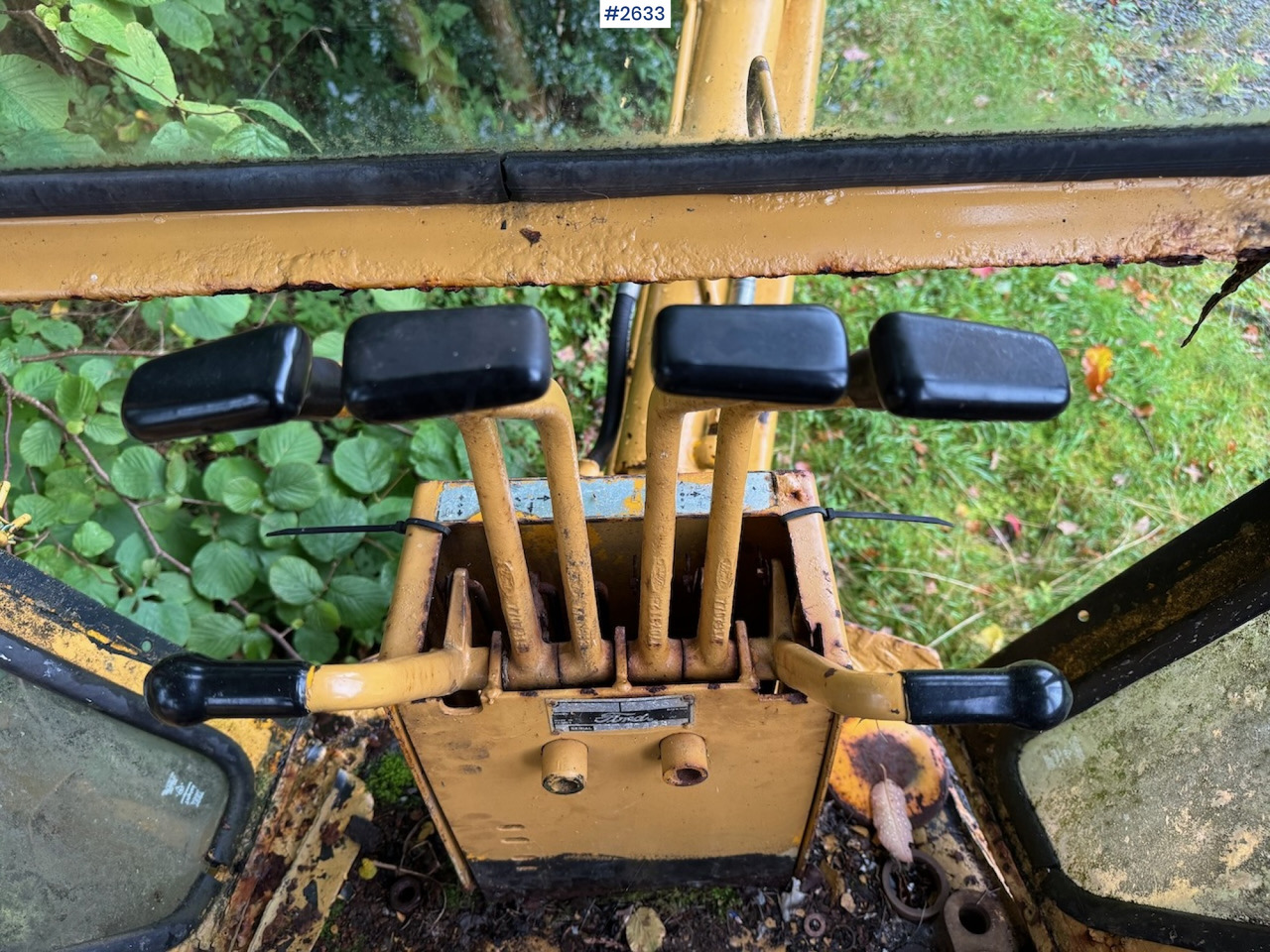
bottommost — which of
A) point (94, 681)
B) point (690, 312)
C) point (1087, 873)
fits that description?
point (1087, 873)

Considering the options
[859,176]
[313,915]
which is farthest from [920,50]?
[313,915]

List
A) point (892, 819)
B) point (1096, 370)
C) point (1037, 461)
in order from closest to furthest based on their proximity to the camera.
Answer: point (892, 819) → point (1037, 461) → point (1096, 370)

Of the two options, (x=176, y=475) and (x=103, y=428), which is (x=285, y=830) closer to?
(x=176, y=475)

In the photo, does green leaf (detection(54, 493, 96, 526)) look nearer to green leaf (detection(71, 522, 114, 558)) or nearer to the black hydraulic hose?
green leaf (detection(71, 522, 114, 558))

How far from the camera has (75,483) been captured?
179 centimetres

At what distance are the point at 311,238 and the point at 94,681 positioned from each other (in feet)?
2.51

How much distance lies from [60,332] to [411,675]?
1.52 meters

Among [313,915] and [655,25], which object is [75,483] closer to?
[313,915]

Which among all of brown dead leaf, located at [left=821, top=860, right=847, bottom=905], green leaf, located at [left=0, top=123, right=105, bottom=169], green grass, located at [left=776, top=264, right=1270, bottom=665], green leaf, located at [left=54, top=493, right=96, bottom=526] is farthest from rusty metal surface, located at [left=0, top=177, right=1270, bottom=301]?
green grass, located at [left=776, top=264, right=1270, bottom=665]

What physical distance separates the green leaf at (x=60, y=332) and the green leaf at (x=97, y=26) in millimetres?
1040

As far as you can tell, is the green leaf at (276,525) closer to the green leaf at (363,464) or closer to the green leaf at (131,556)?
the green leaf at (363,464)

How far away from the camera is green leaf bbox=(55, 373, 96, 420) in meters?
1.71

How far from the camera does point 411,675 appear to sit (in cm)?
81

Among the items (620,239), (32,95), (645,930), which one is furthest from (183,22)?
(645,930)
